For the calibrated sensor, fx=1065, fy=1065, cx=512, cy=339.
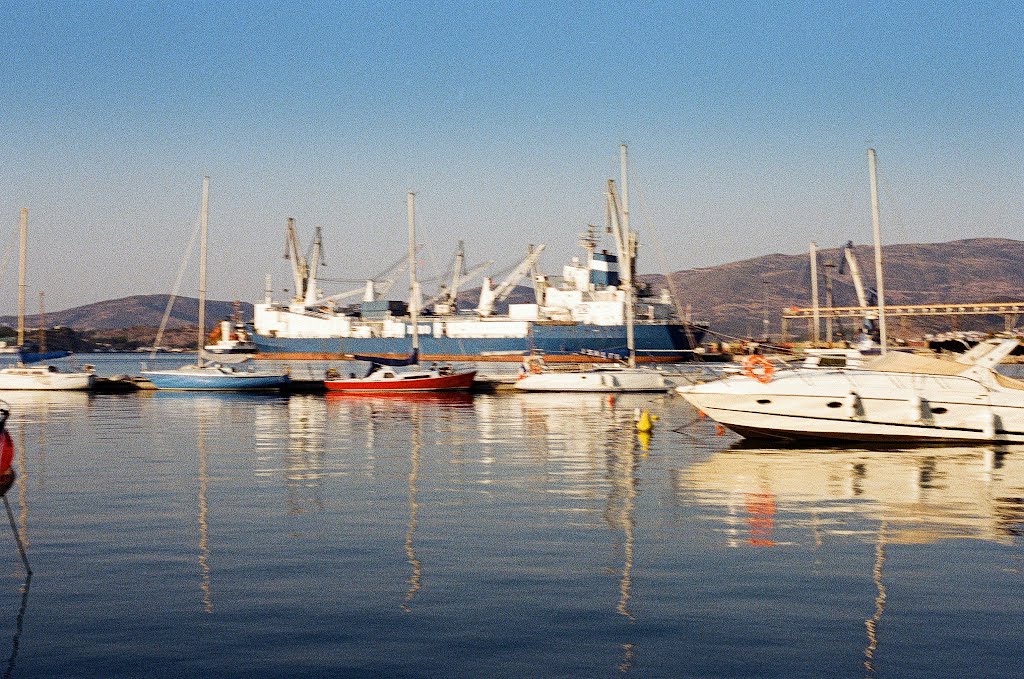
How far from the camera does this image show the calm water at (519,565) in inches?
416

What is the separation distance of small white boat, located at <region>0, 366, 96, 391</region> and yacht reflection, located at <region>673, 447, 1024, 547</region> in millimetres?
53789

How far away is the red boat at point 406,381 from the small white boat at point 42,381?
1778cm

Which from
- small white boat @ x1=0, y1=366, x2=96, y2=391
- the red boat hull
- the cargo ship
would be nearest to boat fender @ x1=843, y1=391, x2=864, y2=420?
the red boat hull

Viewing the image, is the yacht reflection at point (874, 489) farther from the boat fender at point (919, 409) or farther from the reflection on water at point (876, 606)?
the boat fender at point (919, 409)

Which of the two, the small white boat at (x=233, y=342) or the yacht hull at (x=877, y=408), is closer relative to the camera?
the yacht hull at (x=877, y=408)

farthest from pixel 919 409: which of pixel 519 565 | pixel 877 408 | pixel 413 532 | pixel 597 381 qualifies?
pixel 597 381

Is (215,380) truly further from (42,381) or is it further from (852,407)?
(852,407)

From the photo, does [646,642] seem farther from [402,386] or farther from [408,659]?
[402,386]

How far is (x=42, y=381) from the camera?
233 ft

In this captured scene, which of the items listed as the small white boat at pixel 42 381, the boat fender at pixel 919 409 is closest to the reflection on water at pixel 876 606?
the boat fender at pixel 919 409

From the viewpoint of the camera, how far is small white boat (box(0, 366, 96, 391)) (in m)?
70.9

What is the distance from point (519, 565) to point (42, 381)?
64487mm

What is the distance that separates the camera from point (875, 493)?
21.7m

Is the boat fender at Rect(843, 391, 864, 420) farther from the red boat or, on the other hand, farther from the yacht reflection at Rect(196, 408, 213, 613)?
the red boat
